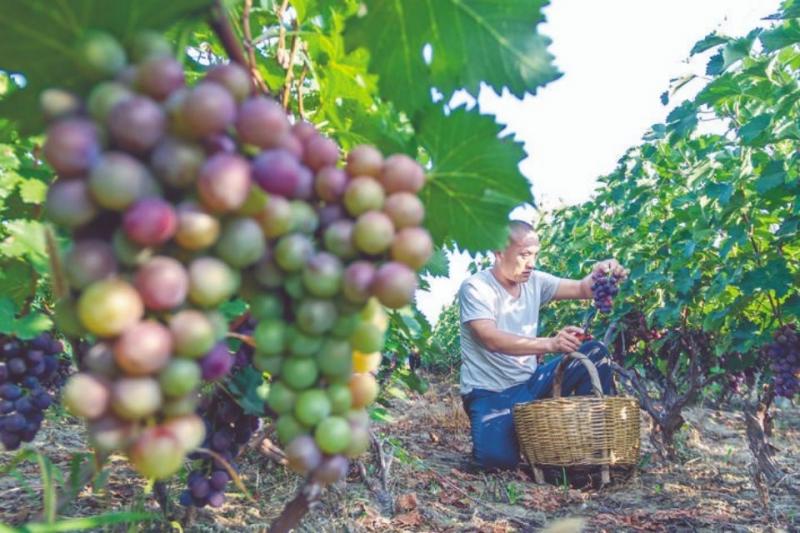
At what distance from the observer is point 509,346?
4781 mm

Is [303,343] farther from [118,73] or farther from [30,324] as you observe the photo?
[30,324]

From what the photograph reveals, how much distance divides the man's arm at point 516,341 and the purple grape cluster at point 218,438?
10.3 ft

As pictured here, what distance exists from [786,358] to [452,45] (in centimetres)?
371

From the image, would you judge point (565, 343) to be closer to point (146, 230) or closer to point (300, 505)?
point (300, 505)

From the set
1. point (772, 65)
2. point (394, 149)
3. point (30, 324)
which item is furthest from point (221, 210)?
point (772, 65)

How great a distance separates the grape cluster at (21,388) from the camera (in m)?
1.62

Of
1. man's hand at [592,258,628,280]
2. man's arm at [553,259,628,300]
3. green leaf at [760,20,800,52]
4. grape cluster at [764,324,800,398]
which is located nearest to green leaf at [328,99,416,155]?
green leaf at [760,20,800,52]

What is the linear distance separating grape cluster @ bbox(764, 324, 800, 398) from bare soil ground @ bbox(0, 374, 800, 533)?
65 centimetres

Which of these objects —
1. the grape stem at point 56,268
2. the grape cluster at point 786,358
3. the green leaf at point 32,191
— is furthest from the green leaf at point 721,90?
the grape stem at point 56,268

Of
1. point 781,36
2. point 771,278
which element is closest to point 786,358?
point 771,278

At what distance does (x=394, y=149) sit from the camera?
1.03 metres

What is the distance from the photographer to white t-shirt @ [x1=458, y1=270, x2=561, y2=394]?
16.6 ft

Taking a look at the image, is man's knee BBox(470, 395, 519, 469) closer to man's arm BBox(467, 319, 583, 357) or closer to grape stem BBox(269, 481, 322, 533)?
man's arm BBox(467, 319, 583, 357)

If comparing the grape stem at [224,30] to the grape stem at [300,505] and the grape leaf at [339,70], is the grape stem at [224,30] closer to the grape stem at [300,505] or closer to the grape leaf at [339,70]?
the grape stem at [300,505]
